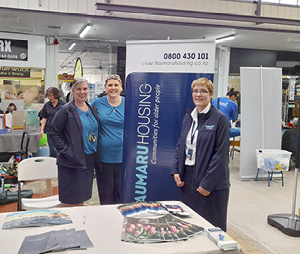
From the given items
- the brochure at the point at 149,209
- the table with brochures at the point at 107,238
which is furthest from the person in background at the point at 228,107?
the table with brochures at the point at 107,238

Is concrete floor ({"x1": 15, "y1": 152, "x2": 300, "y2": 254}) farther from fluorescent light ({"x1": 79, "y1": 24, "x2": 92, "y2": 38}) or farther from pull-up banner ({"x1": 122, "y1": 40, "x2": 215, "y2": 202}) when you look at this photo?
fluorescent light ({"x1": 79, "y1": 24, "x2": 92, "y2": 38})

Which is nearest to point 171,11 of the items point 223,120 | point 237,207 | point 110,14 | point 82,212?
point 110,14

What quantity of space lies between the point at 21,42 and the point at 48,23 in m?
1.65

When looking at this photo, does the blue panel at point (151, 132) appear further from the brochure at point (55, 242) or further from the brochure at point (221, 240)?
the brochure at point (55, 242)

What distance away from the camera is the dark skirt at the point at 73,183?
3.10 metres

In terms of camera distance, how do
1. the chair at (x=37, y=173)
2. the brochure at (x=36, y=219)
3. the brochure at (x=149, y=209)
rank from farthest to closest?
the chair at (x=37, y=173) < the brochure at (x=149, y=209) < the brochure at (x=36, y=219)

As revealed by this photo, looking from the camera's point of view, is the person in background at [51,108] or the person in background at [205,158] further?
the person in background at [51,108]

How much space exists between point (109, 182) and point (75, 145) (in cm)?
65

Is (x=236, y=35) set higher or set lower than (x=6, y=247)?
higher

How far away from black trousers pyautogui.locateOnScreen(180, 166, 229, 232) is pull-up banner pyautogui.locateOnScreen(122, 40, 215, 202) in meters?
0.58

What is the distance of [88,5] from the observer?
7254 millimetres

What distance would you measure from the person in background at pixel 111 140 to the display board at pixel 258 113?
133 inches

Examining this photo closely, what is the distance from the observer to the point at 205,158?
2.70 meters

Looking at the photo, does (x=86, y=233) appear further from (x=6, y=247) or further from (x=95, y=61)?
(x=95, y=61)
